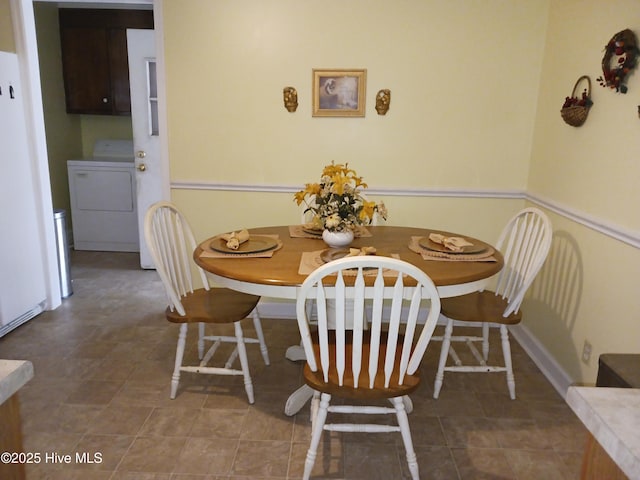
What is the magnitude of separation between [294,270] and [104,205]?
3.39 m

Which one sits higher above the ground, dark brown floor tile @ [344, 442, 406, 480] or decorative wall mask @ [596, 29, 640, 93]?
decorative wall mask @ [596, 29, 640, 93]

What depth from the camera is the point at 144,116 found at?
3934mm

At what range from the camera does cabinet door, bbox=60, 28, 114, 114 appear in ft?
14.9

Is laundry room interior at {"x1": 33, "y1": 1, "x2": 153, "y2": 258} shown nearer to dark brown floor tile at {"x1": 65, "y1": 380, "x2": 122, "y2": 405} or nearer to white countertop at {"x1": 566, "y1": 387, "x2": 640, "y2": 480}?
dark brown floor tile at {"x1": 65, "y1": 380, "x2": 122, "y2": 405}

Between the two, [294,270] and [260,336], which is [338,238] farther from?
[260,336]

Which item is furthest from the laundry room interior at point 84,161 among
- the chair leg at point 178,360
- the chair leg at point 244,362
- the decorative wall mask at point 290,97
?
the chair leg at point 244,362

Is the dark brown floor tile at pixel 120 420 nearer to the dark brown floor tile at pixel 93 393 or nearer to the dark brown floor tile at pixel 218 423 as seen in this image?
the dark brown floor tile at pixel 93 393

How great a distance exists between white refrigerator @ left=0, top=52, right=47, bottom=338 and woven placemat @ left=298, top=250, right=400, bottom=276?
1.96 meters

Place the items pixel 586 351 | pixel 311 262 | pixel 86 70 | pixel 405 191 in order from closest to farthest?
pixel 311 262 < pixel 586 351 < pixel 405 191 < pixel 86 70

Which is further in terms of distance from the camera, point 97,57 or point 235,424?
point 97,57

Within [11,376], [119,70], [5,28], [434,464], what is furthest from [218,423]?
[119,70]

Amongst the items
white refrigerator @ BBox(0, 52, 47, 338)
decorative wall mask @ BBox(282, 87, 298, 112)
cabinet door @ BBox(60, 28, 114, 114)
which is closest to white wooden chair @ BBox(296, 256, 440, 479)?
decorative wall mask @ BBox(282, 87, 298, 112)

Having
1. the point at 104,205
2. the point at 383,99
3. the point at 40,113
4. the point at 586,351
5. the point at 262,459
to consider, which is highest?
the point at 383,99

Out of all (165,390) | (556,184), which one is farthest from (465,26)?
(165,390)
